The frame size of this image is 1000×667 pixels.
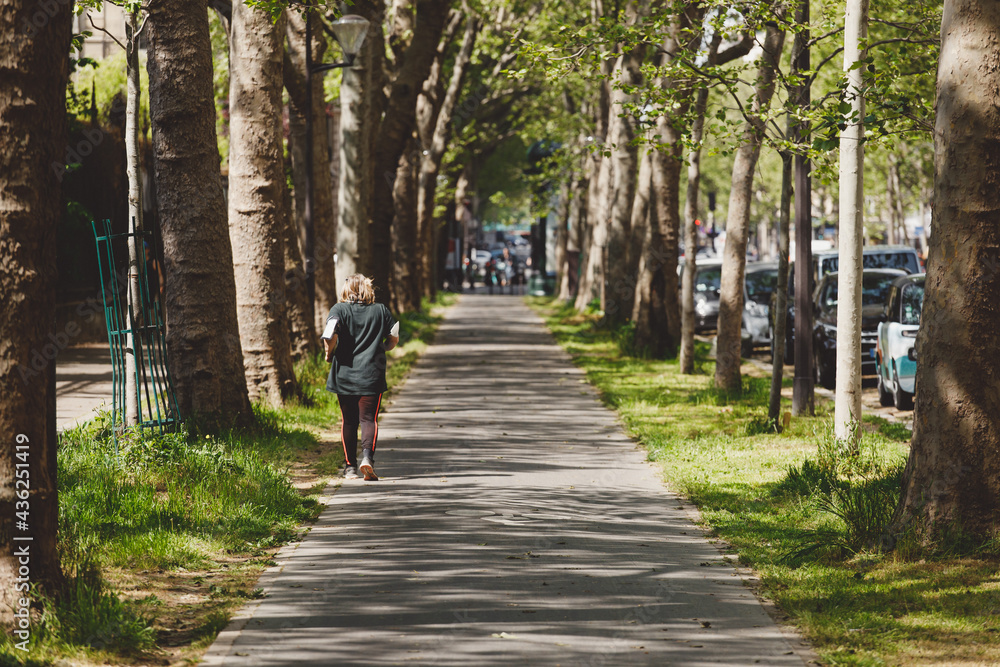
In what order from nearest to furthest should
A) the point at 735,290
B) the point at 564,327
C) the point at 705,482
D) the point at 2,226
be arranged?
1. the point at 2,226
2. the point at 705,482
3. the point at 735,290
4. the point at 564,327

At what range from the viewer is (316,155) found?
57.4 feet

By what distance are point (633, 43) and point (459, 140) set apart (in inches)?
1011

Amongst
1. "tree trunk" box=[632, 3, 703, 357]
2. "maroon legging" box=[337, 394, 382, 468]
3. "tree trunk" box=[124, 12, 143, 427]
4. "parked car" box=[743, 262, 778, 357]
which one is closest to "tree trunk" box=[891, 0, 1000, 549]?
"maroon legging" box=[337, 394, 382, 468]

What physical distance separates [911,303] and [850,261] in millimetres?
5193

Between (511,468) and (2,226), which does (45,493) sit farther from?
(511,468)

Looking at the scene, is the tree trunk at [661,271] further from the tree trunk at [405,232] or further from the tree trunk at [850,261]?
the tree trunk at [405,232]

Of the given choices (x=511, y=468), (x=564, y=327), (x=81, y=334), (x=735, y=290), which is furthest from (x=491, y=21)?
(x=511, y=468)

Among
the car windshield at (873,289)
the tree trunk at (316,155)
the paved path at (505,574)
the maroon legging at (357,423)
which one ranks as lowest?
the paved path at (505,574)

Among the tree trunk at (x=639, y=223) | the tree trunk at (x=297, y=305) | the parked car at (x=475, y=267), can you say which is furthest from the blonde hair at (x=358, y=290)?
the parked car at (x=475, y=267)

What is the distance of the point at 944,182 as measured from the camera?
277 inches

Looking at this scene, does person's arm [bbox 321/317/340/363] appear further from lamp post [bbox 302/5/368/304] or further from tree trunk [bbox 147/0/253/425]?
lamp post [bbox 302/5/368/304]

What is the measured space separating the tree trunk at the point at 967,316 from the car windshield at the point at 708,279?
2151cm

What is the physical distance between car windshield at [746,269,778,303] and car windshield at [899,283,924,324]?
8.50 metres

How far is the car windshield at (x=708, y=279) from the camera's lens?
28516 millimetres
